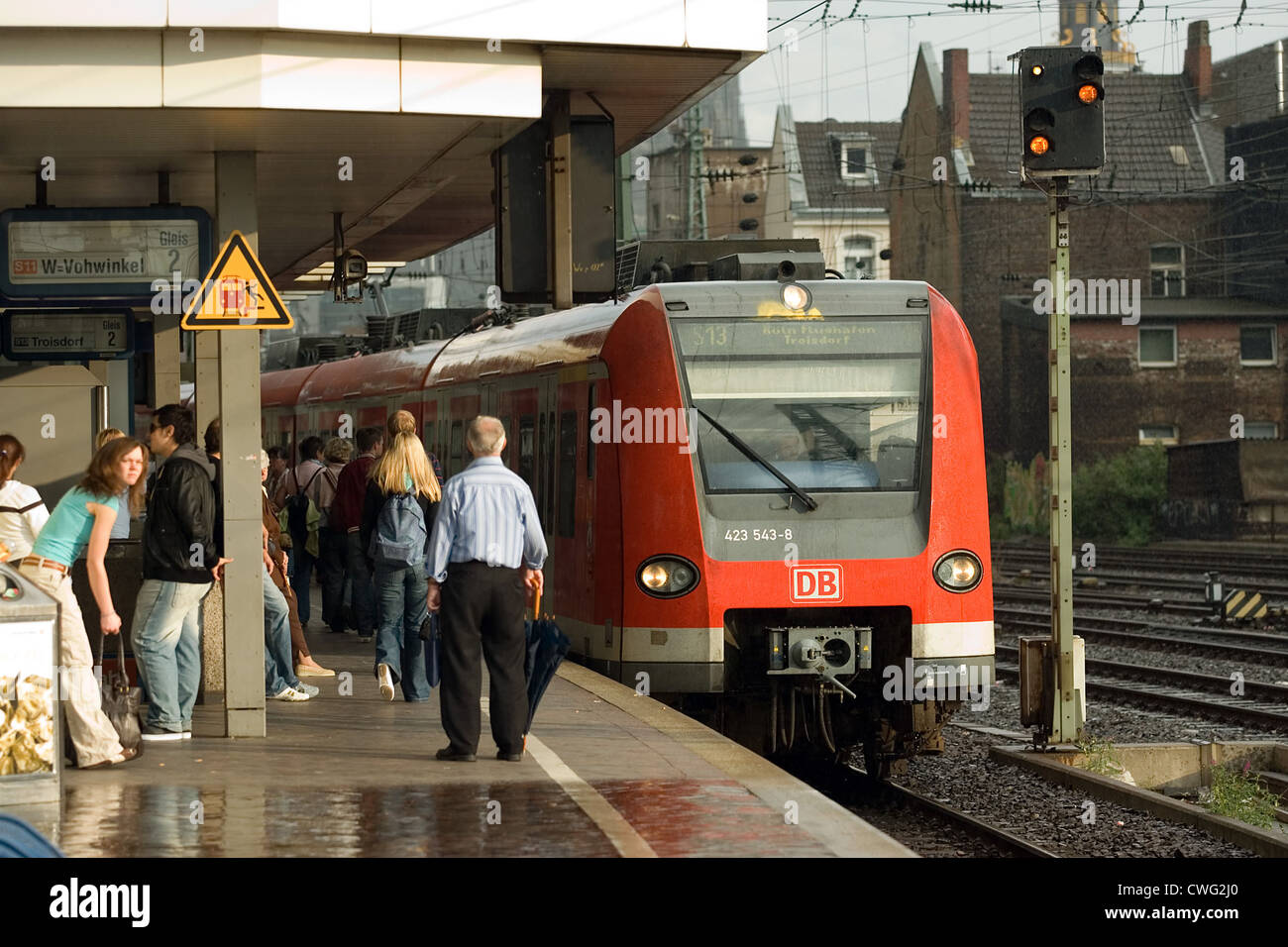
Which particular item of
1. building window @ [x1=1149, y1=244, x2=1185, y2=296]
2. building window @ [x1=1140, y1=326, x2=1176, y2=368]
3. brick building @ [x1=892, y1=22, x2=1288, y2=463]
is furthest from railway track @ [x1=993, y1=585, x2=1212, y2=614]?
building window @ [x1=1149, y1=244, x2=1185, y2=296]

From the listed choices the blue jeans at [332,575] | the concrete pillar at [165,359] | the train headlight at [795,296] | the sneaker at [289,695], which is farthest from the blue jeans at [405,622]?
the concrete pillar at [165,359]

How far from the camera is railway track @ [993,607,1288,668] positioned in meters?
19.1

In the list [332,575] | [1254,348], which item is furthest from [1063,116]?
[1254,348]

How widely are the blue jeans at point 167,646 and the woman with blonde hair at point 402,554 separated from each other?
186 cm

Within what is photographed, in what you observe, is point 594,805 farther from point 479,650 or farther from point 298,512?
point 298,512

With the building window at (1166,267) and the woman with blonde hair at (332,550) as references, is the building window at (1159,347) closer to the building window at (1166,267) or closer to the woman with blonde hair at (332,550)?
the building window at (1166,267)

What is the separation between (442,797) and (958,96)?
161 ft

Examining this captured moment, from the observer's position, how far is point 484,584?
9.02 meters

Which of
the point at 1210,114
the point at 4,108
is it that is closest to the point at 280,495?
the point at 4,108

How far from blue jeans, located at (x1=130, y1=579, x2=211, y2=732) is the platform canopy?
2.42 meters

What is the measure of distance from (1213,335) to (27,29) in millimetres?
41528

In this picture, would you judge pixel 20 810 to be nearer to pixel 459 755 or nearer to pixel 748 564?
pixel 459 755

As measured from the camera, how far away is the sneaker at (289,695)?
38.3ft

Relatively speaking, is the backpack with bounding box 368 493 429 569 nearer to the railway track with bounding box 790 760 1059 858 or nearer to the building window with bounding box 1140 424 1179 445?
the railway track with bounding box 790 760 1059 858
